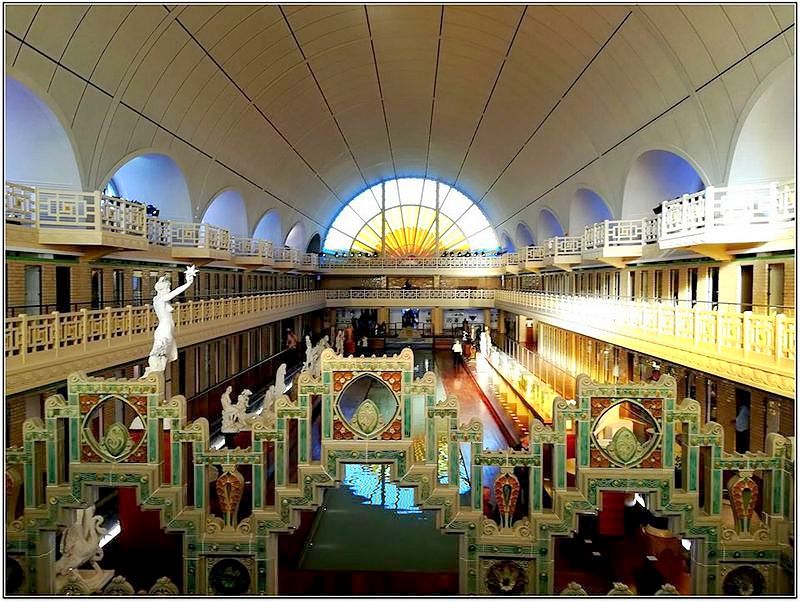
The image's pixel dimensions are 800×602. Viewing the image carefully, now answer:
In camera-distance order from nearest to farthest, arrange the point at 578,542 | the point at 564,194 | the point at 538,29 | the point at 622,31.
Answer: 1. the point at 578,542
2. the point at 622,31
3. the point at 538,29
4. the point at 564,194

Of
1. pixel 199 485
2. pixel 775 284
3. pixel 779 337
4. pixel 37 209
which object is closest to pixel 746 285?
pixel 775 284

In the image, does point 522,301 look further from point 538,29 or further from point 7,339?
point 7,339

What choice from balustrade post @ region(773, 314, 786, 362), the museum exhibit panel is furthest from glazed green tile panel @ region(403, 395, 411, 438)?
balustrade post @ region(773, 314, 786, 362)

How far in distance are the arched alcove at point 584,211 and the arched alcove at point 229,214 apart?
16.5 metres

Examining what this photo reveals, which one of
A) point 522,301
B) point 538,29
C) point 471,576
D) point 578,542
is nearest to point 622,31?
point 538,29

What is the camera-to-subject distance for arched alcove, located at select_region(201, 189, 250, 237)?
88.4 feet

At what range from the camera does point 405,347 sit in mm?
15547

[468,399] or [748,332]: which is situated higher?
[748,332]

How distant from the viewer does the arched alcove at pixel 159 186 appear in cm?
1962

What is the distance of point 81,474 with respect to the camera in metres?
7.68

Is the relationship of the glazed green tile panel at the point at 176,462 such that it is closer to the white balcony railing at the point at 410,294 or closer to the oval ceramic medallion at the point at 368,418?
the oval ceramic medallion at the point at 368,418

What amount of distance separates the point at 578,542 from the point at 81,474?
873 cm

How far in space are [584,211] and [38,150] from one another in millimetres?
22875

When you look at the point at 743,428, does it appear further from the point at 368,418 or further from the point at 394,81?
the point at 394,81
